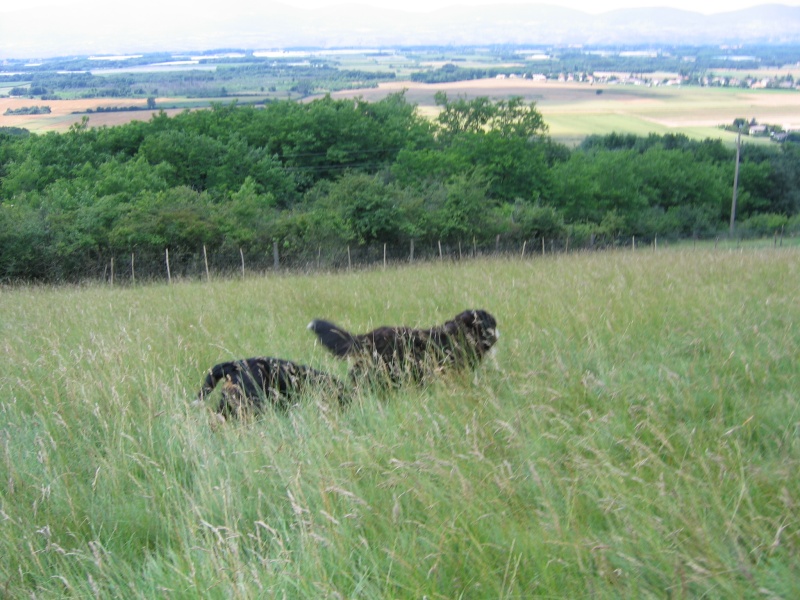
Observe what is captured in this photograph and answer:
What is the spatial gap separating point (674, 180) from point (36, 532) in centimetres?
6767

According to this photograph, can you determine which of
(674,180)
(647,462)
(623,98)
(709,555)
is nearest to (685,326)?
(647,462)

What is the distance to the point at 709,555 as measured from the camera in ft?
7.41

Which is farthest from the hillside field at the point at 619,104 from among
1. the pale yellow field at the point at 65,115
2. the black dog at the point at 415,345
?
the black dog at the point at 415,345

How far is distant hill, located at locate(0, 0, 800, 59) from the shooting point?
86.9 metres

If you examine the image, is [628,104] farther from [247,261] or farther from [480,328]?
[480,328]

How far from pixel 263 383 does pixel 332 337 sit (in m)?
1.02

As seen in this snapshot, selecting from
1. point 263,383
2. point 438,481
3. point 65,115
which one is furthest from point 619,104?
point 438,481

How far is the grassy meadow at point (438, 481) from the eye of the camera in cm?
234

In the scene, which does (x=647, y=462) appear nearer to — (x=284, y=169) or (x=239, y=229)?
(x=239, y=229)

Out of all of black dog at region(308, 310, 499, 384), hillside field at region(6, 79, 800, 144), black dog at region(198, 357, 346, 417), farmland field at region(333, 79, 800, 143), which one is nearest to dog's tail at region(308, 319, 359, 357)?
black dog at region(308, 310, 499, 384)

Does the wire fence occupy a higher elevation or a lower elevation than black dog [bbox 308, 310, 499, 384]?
lower

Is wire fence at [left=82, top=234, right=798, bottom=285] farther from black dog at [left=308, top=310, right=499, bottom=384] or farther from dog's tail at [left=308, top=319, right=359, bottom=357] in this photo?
black dog at [left=308, top=310, right=499, bottom=384]

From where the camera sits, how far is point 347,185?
28.9 m

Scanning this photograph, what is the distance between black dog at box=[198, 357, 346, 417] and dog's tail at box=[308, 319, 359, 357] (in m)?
0.72
